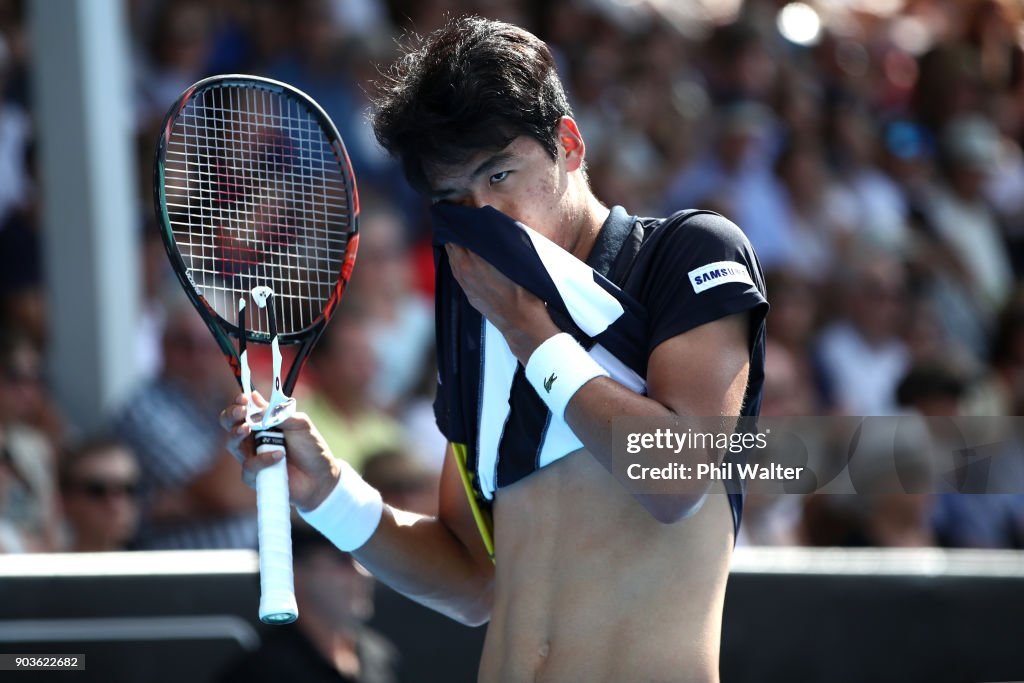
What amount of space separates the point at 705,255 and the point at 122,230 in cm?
371

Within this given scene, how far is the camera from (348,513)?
2654 millimetres

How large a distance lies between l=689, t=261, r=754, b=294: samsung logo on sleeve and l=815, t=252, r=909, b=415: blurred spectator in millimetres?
4775

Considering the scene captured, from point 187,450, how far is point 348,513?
266 cm

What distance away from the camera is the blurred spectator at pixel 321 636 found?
398 centimetres

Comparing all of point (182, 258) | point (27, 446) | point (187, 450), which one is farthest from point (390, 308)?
point (182, 258)

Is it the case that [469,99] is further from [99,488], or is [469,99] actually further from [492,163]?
[99,488]

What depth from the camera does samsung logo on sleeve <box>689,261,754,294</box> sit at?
89.7 inches

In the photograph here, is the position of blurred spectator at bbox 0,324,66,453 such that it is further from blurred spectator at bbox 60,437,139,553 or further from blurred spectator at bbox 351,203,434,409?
blurred spectator at bbox 351,203,434,409

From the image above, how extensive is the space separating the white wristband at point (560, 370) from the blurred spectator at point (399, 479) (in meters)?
2.40

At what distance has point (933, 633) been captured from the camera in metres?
4.60

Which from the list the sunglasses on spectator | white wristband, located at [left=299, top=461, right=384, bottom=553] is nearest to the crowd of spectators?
the sunglasses on spectator

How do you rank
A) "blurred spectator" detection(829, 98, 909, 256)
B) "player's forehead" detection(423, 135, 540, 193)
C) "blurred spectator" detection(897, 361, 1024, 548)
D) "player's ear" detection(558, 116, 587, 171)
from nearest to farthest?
1. "player's forehead" detection(423, 135, 540, 193)
2. "player's ear" detection(558, 116, 587, 171)
3. "blurred spectator" detection(897, 361, 1024, 548)
4. "blurred spectator" detection(829, 98, 909, 256)

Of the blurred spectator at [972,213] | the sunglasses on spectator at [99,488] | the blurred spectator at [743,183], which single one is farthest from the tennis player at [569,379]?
the blurred spectator at [972,213]

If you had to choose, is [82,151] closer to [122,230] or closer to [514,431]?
[122,230]
